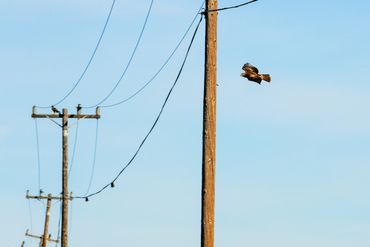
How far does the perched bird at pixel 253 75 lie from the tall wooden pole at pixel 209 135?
19.3 inches

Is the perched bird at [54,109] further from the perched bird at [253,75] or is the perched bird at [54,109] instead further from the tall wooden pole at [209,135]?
the perched bird at [253,75]

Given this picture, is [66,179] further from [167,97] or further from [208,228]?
[208,228]

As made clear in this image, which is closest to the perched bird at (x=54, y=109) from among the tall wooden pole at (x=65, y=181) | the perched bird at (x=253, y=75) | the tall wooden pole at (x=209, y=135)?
the tall wooden pole at (x=65, y=181)

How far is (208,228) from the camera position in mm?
15828

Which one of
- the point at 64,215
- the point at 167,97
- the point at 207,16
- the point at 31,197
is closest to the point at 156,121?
the point at 167,97

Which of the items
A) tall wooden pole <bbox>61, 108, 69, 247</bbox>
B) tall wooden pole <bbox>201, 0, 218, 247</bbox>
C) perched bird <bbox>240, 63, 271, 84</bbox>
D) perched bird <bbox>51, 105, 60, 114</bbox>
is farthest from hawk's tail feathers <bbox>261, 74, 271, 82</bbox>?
perched bird <bbox>51, 105, 60, 114</bbox>

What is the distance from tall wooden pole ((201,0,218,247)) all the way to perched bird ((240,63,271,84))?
1.61ft

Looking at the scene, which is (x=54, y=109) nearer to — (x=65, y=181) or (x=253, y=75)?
(x=65, y=181)

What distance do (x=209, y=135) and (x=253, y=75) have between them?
1.17m

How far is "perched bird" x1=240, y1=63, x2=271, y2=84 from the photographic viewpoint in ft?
53.9

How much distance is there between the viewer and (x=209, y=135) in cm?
1614

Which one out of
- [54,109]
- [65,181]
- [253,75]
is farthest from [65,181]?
[253,75]

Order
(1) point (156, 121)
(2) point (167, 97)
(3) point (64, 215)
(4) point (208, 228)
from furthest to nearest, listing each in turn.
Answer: (3) point (64, 215), (1) point (156, 121), (2) point (167, 97), (4) point (208, 228)

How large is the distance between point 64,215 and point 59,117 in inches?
135
